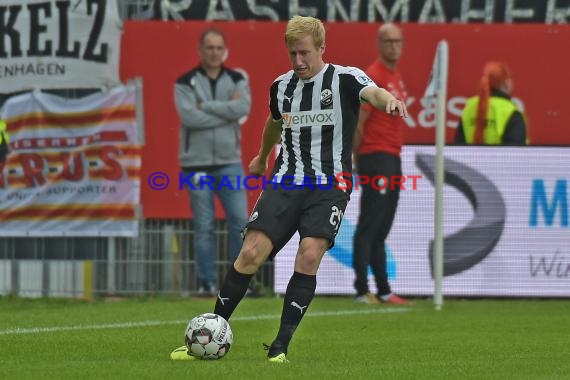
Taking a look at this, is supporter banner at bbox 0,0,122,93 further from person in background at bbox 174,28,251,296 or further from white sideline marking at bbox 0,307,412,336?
white sideline marking at bbox 0,307,412,336

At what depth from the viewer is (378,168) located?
13.6 m

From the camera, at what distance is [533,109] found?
15.2 metres

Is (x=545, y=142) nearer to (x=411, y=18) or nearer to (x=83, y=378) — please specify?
(x=411, y=18)

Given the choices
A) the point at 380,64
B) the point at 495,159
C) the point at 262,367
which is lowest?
the point at 262,367

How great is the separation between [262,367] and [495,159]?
22.9 feet

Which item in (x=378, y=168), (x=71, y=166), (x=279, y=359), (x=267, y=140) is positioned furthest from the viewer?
(x=71, y=166)

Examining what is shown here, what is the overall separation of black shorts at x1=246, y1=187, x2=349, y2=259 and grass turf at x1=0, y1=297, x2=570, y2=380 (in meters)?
0.72

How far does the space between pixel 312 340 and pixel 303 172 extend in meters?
1.77

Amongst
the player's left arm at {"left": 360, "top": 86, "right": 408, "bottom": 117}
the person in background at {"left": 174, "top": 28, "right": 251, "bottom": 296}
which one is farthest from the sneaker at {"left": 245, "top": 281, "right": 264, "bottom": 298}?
the player's left arm at {"left": 360, "top": 86, "right": 408, "bottom": 117}

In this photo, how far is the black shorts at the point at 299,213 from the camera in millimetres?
8352

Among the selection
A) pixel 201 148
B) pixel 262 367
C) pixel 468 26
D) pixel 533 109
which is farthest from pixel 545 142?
pixel 262 367

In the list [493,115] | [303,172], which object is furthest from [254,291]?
[303,172]

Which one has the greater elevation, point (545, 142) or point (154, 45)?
point (154, 45)

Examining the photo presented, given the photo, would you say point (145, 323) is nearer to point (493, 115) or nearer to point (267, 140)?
point (267, 140)
